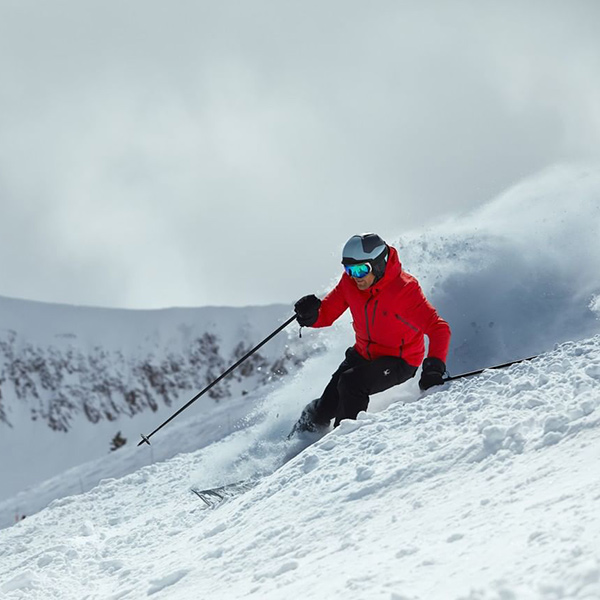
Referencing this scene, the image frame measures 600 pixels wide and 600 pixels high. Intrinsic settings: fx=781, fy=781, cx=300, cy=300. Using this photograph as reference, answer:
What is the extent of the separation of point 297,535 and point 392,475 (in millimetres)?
594

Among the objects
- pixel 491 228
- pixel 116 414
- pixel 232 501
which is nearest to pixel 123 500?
pixel 232 501

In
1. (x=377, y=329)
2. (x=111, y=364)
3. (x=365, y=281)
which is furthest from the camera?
(x=111, y=364)

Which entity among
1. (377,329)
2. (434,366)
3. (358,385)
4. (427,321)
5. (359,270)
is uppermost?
(359,270)

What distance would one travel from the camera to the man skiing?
627 centimetres

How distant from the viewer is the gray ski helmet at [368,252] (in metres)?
6.25

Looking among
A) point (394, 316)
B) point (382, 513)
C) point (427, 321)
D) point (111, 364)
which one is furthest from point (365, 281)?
point (111, 364)

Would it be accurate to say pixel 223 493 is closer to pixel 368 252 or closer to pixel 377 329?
pixel 377 329

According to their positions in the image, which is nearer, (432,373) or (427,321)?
(432,373)

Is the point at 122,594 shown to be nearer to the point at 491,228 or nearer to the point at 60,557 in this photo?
the point at 60,557

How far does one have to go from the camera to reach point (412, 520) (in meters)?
3.50

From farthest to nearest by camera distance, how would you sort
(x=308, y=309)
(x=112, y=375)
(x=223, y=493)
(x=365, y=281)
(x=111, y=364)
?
(x=111, y=364) < (x=112, y=375) < (x=308, y=309) < (x=365, y=281) < (x=223, y=493)

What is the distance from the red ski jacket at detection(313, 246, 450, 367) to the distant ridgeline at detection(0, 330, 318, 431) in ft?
295

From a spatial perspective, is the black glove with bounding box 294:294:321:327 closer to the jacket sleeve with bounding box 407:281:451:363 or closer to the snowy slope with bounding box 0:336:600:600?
the jacket sleeve with bounding box 407:281:451:363

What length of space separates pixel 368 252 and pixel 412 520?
10.1ft
